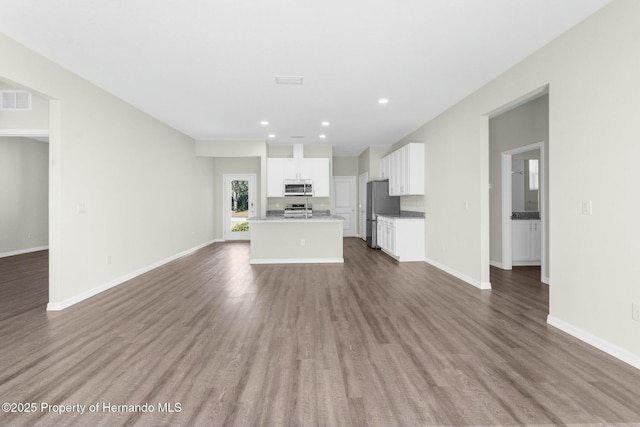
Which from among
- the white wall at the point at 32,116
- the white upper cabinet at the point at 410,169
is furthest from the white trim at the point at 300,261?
the white wall at the point at 32,116

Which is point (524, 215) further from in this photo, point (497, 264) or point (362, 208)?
point (362, 208)

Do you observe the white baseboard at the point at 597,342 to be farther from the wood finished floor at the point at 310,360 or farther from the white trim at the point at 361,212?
the white trim at the point at 361,212

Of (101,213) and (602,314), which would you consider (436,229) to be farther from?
(101,213)

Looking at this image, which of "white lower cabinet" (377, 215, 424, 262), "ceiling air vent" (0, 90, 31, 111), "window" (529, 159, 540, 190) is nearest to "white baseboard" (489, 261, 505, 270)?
"white lower cabinet" (377, 215, 424, 262)

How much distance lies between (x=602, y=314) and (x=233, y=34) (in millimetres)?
4002

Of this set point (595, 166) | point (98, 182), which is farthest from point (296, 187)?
point (595, 166)

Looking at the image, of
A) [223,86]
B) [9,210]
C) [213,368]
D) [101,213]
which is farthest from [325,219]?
[9,210]

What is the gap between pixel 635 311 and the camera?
7.22 feet

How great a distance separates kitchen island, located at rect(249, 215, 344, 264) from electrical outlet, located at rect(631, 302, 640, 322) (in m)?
4.31

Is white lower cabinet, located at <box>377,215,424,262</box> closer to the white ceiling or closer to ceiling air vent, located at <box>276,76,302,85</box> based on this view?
the white ceiling

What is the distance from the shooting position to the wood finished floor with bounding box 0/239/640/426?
171cm

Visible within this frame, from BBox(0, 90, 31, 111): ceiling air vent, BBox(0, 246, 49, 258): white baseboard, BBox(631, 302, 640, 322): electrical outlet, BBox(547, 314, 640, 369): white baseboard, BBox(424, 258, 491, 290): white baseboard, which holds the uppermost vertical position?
BBox(0, 90, 31, 111): ceiling air vent

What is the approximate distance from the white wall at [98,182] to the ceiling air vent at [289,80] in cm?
248

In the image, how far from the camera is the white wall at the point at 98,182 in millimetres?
3396
